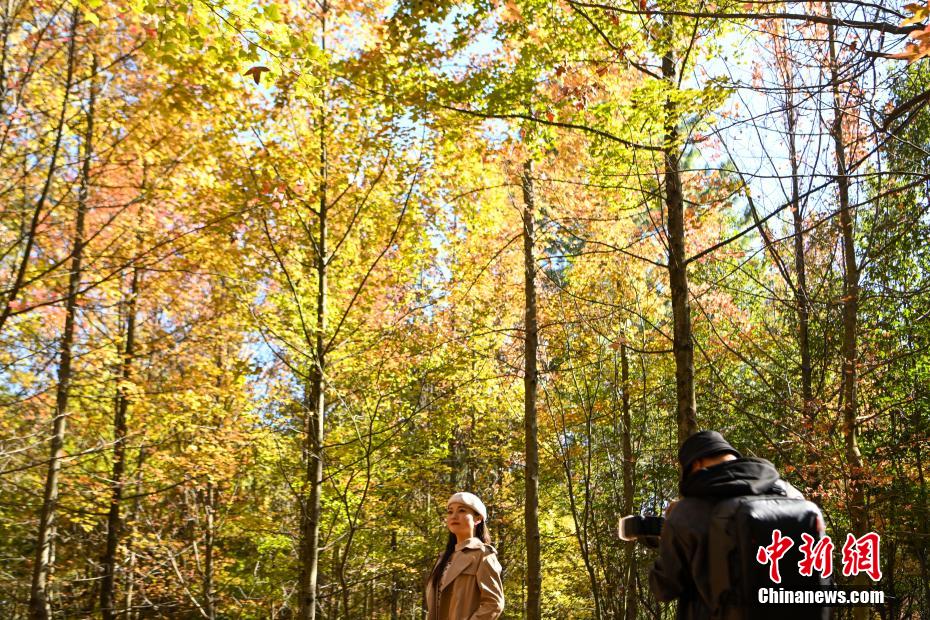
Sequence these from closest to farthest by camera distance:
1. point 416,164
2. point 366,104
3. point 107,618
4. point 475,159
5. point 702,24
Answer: point 702,24, point 366,104, point 416,164, point 475,159, point 107,618

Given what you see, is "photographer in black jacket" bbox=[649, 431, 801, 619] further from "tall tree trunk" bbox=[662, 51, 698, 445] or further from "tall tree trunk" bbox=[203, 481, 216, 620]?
"tall tree trunk" bbox=[203, 481, 216, 620]

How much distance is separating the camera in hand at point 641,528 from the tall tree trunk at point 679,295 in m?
1.41

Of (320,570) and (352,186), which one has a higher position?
(352,186)

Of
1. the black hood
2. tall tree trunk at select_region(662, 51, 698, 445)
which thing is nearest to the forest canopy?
tall tree trunk at select_region(662, 51, 698, 445)

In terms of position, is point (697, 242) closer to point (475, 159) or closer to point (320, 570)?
point (475, 159)

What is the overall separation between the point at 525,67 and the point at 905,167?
5.71m

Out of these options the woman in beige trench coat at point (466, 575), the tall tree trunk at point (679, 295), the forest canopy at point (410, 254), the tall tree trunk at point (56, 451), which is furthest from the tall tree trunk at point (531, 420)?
the tall tree trunk at point (56, 451)

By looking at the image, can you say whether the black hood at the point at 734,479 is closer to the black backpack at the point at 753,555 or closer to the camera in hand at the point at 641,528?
the black backpack at the point at 753,555

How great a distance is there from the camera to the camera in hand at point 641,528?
2.76 meters

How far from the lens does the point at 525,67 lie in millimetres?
4820

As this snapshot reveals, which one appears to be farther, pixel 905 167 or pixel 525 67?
pixel 905 167

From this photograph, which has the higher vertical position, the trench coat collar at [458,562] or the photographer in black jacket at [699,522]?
the photographer in black jacket at [699,522]

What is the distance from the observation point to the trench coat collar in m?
3.56

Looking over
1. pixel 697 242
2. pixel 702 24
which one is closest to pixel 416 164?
pixel 702 24
